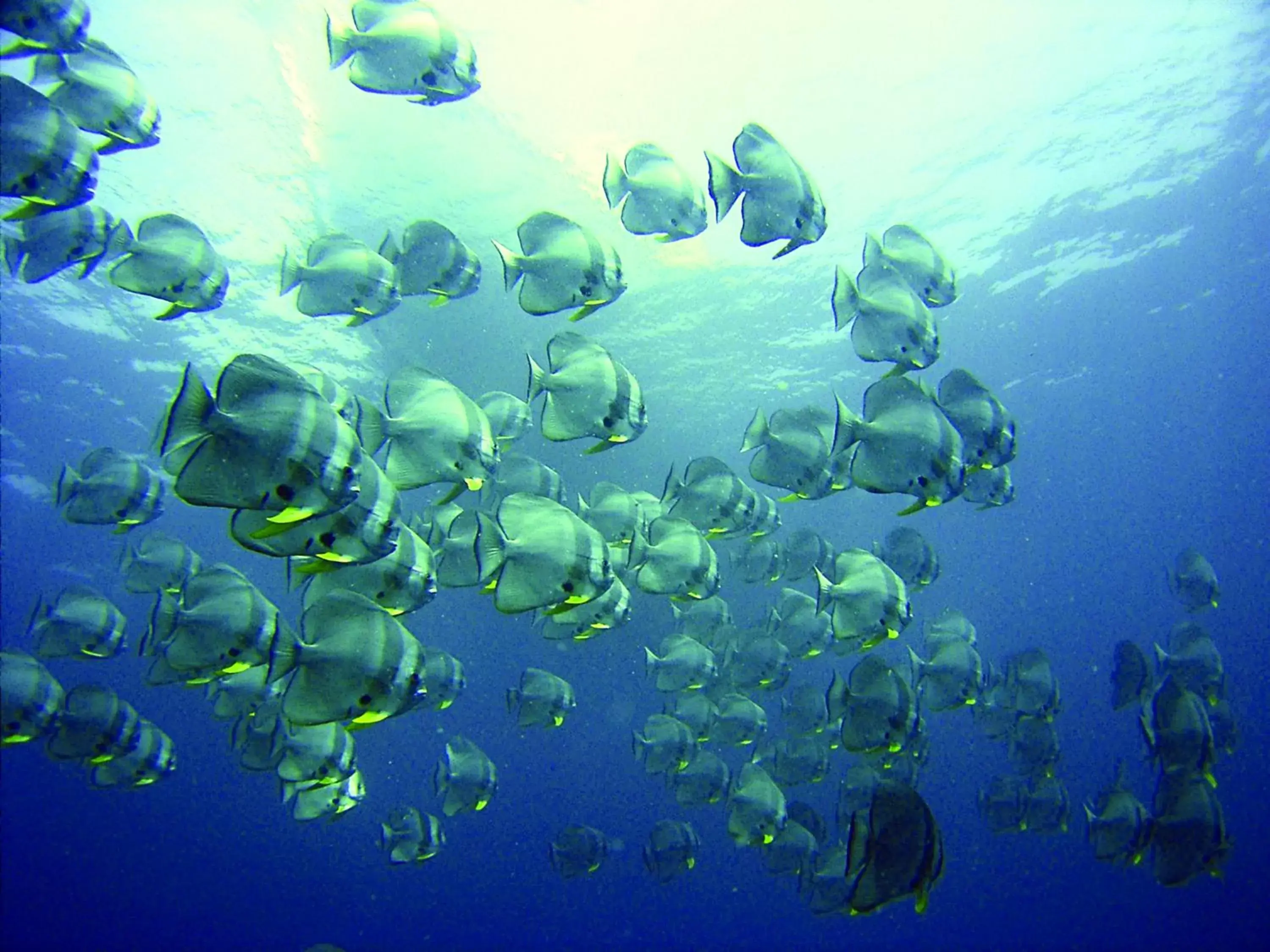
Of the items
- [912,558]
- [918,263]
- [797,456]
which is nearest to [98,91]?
[797,456]

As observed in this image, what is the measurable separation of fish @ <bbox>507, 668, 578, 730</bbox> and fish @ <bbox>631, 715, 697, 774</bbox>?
121cm

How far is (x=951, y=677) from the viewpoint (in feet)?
23.9

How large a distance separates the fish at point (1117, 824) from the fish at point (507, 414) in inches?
311

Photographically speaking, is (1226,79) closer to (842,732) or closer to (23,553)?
(842,732)

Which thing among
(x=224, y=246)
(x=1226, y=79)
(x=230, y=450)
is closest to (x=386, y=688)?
(x=230, y=450)

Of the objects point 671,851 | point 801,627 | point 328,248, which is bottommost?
point 671,851

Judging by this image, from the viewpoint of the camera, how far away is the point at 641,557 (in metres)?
6.02

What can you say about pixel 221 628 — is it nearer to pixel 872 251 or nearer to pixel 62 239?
pixel 62 239

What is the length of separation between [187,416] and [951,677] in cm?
719

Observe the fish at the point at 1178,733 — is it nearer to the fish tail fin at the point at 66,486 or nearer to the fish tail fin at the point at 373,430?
the fish tail fin at the point at 373,430

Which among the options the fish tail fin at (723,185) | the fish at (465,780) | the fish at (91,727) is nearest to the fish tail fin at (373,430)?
the fish tail fin at (723,185)

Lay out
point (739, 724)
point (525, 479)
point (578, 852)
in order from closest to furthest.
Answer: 1. point (525, 479)
2. point (739, 724)
3. point (578, 852)

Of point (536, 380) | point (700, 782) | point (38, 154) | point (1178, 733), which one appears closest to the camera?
point (38, 154)

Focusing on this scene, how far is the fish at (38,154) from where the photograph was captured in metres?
3.84
